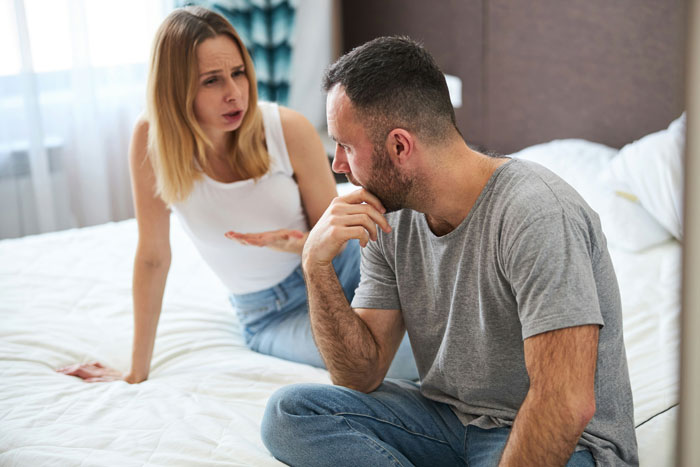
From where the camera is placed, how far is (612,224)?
2.12 metres

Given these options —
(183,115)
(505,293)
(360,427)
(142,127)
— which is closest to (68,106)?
(142,127)

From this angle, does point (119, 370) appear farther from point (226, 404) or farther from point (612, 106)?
point (612, 106)

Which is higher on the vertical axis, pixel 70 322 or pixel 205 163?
pixel 205 163

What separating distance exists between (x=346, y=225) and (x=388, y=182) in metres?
0.12

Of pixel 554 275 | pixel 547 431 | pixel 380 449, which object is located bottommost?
pixel 380 449

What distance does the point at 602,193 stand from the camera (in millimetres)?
2203

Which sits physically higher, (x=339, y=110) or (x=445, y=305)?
(x=339, y=110)

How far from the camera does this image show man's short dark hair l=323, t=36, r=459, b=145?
119cm

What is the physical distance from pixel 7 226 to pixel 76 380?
1.93m

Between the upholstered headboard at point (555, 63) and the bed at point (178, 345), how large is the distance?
0.64 ft

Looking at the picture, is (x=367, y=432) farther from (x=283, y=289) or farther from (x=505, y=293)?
(x=283, y=289)

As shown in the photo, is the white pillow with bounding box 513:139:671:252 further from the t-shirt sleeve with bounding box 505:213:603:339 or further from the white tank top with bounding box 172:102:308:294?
the t-shirt sleeve with bounding box 505:213:603:339

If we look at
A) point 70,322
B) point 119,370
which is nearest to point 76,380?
point 119,370

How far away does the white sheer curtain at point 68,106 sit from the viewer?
3.24 meters
